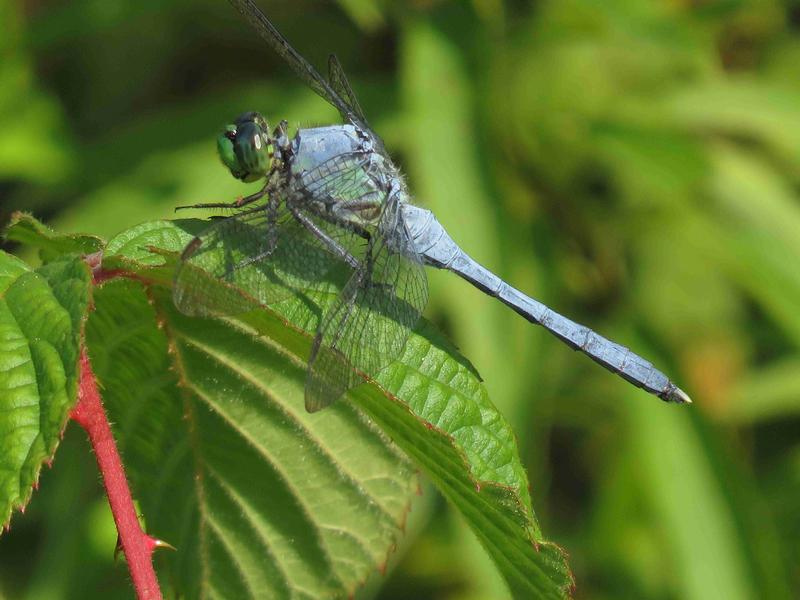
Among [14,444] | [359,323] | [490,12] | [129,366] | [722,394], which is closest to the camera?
[14,444]

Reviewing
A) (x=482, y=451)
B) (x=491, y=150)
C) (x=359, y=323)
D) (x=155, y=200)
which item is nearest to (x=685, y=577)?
(x=491, y=150)

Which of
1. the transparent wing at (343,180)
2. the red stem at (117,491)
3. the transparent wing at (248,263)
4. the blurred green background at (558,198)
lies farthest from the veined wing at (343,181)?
the red stem at (117,491)

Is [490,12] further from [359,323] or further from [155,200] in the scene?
[359,323]

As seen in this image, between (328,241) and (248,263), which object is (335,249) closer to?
(328,241)

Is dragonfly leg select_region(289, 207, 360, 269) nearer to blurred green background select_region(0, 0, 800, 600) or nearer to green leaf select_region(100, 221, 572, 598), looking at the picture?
green leaf select_region(100, 221, 572, 598)

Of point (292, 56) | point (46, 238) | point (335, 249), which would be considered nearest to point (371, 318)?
point (335, 249)

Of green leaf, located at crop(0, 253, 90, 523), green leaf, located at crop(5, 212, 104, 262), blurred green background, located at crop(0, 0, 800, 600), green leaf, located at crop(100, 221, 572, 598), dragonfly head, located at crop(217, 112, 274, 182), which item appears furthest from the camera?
blurred green background, located at crop(0, 0, 800, 600)

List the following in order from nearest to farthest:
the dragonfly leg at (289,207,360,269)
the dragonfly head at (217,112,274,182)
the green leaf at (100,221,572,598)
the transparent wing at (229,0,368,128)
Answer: the green leaf at (100,221,572,598)
the dragonfly leg at (289,207,360,269)
the dragonfly head at (217,112,274,182)
the transparent wing at (229,0,368,128)

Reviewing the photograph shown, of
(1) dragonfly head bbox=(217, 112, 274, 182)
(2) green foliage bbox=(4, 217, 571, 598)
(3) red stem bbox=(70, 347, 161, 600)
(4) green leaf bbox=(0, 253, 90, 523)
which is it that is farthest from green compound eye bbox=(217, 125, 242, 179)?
(3) red stem bbox=(70, 347, 161, 600)
